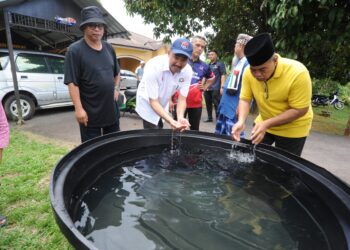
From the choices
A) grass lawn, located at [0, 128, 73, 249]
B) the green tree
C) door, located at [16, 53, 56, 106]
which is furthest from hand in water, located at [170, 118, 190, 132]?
door, located at [16, 53, 56, 106]

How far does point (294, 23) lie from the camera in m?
4.35

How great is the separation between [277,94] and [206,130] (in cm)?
426

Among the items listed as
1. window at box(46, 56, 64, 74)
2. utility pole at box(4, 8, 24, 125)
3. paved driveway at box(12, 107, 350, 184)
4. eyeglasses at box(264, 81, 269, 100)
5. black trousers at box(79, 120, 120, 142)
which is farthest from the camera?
window at box(46, 56, 64, 74)

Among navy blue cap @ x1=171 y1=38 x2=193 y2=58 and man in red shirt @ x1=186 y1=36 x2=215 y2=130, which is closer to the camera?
navy blue cap @ x1=171 y1=38 x2=193 y2=58

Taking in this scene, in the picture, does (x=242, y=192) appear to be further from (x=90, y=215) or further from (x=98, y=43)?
(x=98, y=43)

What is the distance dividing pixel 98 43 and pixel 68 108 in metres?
6.69

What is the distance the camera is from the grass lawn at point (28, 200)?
2.18m

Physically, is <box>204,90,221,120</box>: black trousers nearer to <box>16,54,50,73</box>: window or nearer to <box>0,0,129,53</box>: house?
<box>0,0,129,53</box>: house

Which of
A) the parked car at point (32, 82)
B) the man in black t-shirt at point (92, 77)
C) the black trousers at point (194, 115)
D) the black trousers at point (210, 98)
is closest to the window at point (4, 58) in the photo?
the parked car at point (32, 82)

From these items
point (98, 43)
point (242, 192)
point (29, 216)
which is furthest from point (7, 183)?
point (242, 192)

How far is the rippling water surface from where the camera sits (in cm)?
152

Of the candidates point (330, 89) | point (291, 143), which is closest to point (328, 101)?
point (330, 89)

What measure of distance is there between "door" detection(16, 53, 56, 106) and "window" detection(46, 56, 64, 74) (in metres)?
0.15

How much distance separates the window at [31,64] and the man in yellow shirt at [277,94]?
6.15 m
